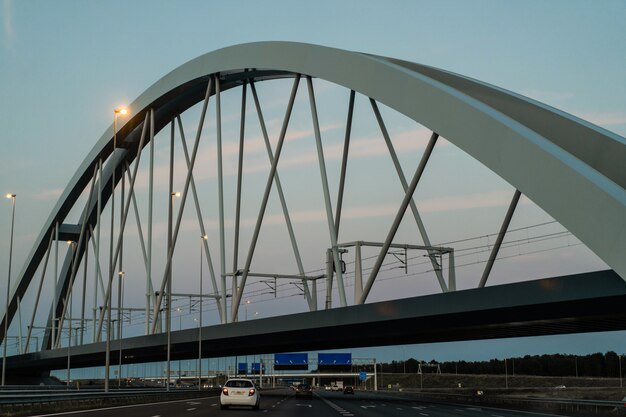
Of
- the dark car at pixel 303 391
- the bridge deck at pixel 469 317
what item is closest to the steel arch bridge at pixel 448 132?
the bridge deck at pixel 469 317

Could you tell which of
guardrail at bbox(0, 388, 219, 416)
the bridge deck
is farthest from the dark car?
guardrail at bbox(0, 388, 219, 416)

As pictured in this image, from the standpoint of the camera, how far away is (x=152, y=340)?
64.9 meters

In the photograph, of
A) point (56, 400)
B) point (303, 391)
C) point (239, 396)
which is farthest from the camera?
point (303, 391)

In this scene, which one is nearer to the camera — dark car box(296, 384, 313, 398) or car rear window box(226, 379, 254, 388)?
car rear window box(226, 379, 254, 388)

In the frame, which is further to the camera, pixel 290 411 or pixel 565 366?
pixel 565 366

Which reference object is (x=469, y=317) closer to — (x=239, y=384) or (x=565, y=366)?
(x=239, y=384)

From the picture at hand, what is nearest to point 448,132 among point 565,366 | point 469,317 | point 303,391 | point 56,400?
point 469,317

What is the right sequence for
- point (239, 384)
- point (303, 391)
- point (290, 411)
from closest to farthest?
point (290, 411) < point (239, 384) < point (303, 391)

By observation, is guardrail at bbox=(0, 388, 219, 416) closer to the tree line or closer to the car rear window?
the car rear window

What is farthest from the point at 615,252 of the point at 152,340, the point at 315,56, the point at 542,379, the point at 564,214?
the point at 542,379

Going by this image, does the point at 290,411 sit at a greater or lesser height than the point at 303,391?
greater

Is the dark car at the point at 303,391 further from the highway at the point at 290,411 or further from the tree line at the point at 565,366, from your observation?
the tree line at the point at 565,366

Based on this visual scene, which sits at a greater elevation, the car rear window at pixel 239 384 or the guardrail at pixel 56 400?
the car rear window at pixel 239 384

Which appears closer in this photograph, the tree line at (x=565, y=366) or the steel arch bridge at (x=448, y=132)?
the steel arch bridge at (x=448, y=132)
